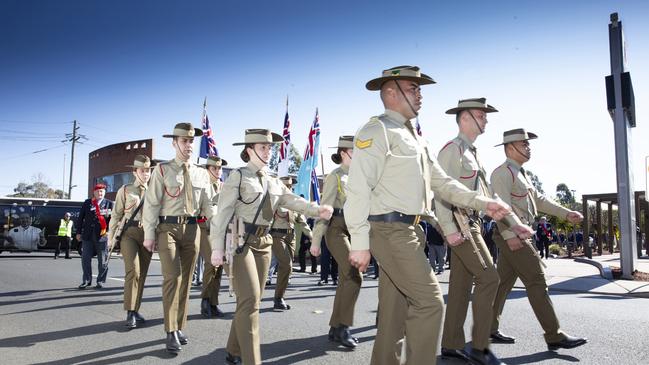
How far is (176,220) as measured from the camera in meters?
5.71

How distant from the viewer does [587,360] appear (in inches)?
187

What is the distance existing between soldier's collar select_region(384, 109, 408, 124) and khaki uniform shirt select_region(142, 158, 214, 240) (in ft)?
9.88

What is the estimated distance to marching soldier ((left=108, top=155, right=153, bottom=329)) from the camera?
22.4ft

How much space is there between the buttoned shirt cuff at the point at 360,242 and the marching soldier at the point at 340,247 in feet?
7.70

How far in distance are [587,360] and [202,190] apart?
172 inches

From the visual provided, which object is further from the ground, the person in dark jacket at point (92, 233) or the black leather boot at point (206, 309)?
the person in dark jacket at point (92, 233)

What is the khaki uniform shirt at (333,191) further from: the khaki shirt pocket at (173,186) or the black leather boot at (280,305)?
the black leather boot at (280,305)

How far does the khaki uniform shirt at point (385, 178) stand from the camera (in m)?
3.24

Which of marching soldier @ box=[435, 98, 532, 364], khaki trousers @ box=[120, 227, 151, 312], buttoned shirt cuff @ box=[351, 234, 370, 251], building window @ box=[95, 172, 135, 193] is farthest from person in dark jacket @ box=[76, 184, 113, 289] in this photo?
building window @ box=[95, 172, 135, 193]

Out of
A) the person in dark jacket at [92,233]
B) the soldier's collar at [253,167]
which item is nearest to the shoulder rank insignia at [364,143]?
the soldier's collar at [253,167]

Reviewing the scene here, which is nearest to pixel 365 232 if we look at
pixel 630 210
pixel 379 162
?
pixel 379 162

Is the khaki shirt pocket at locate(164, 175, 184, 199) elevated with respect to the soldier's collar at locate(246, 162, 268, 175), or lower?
lower

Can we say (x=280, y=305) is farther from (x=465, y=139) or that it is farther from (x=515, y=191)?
(x=465, y=139)

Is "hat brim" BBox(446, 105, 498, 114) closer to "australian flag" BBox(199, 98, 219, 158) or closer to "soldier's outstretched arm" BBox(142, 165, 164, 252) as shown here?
"soldier's outstretched arm" BBox(142, 165, 164, 252)
